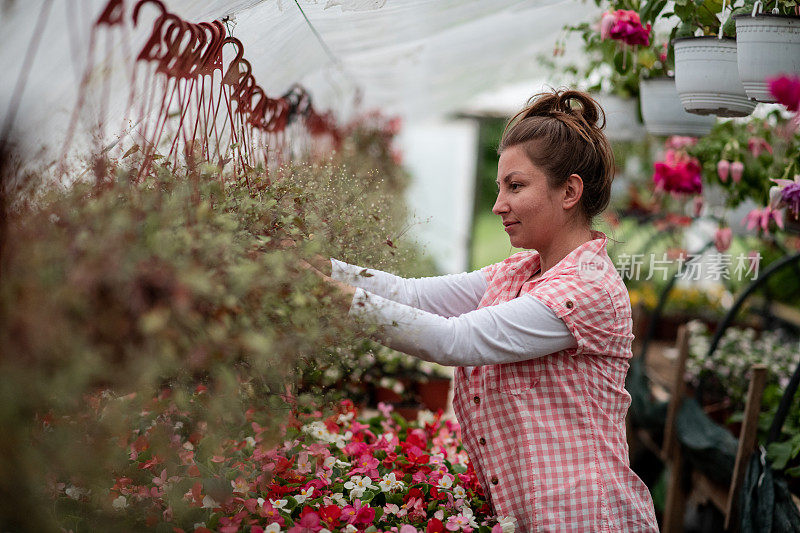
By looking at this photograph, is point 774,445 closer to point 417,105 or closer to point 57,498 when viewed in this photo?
point 57,498

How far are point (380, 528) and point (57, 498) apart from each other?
21.2 inches

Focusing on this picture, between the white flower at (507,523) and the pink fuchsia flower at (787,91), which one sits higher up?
the pink fuchsia flower at (787,91)

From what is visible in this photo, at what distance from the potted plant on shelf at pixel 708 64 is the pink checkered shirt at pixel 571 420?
64 centimetres

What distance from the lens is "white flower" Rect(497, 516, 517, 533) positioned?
1.30 m

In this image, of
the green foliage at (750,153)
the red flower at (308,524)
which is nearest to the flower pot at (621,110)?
the green foliage at (750,153)

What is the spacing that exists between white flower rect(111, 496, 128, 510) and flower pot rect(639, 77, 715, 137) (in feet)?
6.12

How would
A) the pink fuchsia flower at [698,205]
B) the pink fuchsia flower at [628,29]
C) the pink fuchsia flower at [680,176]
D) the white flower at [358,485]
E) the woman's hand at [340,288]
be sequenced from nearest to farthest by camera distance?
the woman's hand at [340,288] < the white flower at [358,485] < the pink fuchsia flower at [628,29] < the pink fuchsia flower at [680,176] < the pink fuchsia flower at [698,205]

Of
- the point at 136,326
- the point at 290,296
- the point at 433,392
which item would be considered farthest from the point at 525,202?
the point at 433,392

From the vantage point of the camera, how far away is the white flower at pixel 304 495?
4.44 feet

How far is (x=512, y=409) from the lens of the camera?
4.33 feet

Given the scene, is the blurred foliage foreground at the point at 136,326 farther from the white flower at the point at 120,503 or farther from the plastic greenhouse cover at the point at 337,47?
the plastic greenhouse cover at the point at 337,47

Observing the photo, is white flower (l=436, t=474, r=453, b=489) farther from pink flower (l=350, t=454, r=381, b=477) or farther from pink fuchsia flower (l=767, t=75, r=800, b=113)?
pink fuchsia flower (l=767, t=75, r=800, b=113)

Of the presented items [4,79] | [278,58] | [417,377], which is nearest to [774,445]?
[417,377]

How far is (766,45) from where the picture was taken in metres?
1.43
